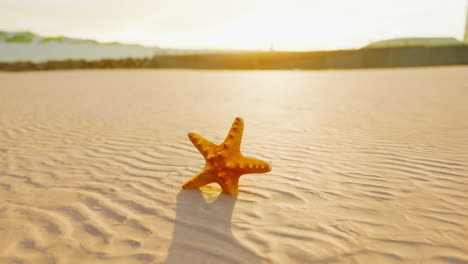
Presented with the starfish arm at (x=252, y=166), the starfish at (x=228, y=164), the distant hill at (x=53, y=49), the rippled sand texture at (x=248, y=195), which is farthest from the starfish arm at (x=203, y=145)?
the distant hill at (x=53, y=49)

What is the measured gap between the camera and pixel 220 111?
8281mm

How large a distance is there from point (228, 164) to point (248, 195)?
45cm

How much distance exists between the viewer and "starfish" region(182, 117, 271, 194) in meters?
2.96

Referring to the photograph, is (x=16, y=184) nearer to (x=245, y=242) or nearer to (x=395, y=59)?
(x=245, y=242)

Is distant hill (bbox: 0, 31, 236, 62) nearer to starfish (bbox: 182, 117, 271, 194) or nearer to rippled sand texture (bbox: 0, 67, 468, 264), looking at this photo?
rippled sand texture (bbox: 0, 67, 468, 264)

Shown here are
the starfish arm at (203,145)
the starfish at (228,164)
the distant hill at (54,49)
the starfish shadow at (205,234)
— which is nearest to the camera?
the starfish shadow at (205,234)

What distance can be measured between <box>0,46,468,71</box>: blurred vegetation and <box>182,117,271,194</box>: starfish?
23894mm

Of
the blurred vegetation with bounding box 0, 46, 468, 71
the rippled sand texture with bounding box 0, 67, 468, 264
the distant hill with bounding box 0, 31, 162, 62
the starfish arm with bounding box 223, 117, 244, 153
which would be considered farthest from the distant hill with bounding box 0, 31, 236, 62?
the starfish arm with bounding box 223, 117, 244, 153

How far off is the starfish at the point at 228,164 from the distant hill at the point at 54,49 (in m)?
44.5

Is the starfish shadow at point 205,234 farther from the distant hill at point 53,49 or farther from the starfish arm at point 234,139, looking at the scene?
the distant hill at point 53,49

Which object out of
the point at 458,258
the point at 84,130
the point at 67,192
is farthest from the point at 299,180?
the point at 84,130

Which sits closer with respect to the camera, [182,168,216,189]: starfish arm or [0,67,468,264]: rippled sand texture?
[0,67,468,264]: rippled sand texture

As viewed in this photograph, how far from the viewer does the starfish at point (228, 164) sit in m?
2.96

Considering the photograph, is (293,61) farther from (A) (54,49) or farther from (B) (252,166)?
(A) (54,49)
